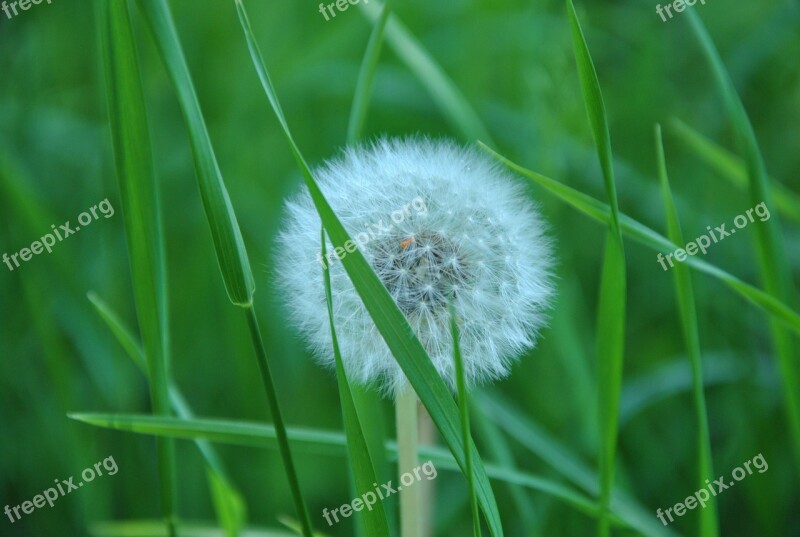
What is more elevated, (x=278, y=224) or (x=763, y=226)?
(x=278, y=224)

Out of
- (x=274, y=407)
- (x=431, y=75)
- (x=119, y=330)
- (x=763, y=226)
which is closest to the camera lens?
(x=274, y=407)

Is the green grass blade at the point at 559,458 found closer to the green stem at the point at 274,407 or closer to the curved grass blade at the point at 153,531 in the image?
the curved grass blade at the point at 153,531

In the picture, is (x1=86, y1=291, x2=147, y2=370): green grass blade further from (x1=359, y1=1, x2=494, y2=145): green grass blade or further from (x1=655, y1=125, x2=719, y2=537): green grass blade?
(x1=359, y1=1, x2=494, y2=145): green grass blade

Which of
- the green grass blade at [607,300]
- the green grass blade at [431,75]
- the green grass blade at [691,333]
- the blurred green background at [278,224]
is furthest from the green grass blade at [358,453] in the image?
the green grass blade at [431,75]

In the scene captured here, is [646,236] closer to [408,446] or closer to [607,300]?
[607,300]

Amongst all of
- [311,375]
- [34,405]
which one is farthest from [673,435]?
[34,405]

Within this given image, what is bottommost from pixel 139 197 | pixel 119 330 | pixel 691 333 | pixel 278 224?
pixel 691 333

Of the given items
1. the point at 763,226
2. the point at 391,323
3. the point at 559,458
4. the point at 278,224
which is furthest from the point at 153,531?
the point at 763,226

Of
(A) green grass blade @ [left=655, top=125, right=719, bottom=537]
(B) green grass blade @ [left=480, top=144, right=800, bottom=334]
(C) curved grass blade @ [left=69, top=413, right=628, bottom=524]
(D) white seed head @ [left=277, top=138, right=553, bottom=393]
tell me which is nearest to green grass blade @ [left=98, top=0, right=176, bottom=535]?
(C) curved grass blade @ [left=69, top=413, right=628, bottom=524]
